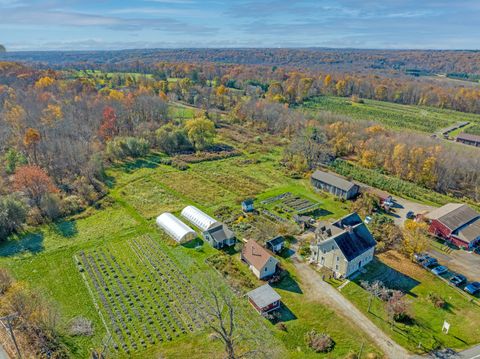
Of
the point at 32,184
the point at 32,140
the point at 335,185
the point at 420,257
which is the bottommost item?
the point at 420,257

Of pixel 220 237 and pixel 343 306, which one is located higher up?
pixel 220 237

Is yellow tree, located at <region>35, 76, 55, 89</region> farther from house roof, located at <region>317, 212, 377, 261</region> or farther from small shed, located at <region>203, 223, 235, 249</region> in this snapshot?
house roof, located at <region>317, 212, 377, 261</region>

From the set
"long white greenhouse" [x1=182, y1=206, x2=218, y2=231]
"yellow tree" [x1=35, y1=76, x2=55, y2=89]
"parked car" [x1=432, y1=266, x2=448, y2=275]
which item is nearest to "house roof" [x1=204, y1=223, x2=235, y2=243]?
"long white greenhouse" [x1=182, y1=206, x2=218, y2=231]

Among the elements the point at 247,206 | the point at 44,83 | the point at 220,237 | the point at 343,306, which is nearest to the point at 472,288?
the point at 343,306

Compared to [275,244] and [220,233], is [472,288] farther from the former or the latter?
[220,233]

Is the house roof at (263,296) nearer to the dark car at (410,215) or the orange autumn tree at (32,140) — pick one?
the dark car at (410,215)
